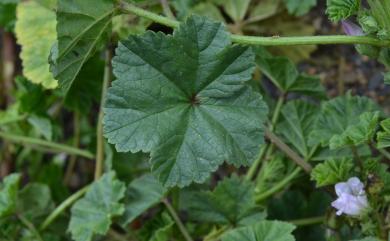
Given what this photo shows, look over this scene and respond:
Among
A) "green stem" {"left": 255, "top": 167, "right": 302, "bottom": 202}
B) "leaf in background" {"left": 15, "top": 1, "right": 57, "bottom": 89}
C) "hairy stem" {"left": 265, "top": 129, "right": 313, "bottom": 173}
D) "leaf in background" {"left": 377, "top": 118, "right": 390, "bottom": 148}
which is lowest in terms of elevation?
"green stem" {"left": 255, "top": 167, "right": 302, "bottom": 202}

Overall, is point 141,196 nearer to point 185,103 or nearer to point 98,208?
point 98,208

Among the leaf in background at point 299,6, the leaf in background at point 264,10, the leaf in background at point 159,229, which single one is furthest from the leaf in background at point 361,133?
the leaf in background at point 264,10

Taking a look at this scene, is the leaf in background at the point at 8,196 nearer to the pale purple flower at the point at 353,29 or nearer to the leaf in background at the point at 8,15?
the leaf in background at the point at 8,15

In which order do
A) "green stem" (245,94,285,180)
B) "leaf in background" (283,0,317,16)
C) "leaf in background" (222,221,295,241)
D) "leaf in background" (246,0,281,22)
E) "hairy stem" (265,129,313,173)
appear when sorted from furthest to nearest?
"leaf in background" (246,0,281,22) → "leaf in background" (283,0,317,16) → "green stem" (245,94,285,180) → "hairy stem" (265,129,313,173) → "leaf in background" (222,221,295,241)

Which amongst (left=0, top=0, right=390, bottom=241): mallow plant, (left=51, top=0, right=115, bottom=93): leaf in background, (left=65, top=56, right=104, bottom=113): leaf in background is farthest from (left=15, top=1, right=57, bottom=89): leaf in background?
(left=51, top=0, right=115, bottom=93): leaf in background

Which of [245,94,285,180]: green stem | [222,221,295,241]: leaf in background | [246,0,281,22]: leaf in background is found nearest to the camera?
[222,221,295,241]: leaf in background

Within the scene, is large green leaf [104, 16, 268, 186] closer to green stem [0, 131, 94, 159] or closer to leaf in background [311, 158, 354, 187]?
leaf in background [311, 158, 354, 187]

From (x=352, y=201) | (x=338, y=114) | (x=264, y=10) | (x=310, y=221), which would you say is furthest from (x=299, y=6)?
(x=352, y=201)

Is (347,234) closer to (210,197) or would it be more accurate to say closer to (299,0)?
(210,197)

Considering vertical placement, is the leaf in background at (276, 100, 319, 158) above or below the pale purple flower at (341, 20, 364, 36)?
below
